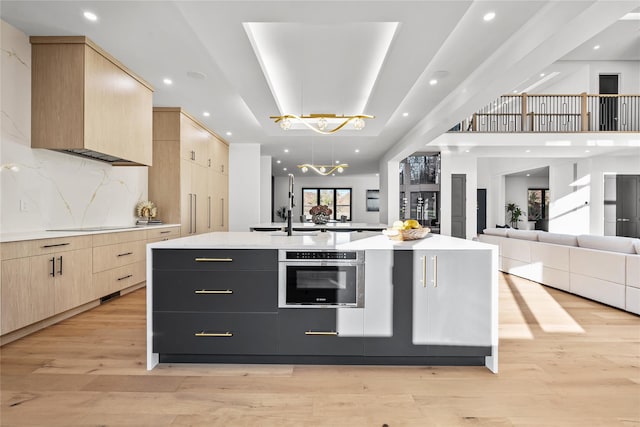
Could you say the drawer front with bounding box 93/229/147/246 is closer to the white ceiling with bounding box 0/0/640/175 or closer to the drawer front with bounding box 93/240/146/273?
the drawer front with bounding box 93/240/146/273

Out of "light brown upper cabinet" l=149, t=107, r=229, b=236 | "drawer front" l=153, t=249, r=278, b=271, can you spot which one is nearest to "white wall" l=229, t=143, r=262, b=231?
"light brown upper cabinet" l=149, t=107, r=229, b=236

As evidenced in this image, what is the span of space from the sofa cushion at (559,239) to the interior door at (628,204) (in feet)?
21.7

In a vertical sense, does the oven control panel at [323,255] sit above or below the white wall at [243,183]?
below

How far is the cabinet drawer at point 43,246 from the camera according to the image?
7.96 feet

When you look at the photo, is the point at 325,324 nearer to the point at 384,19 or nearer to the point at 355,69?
the point at 384,19

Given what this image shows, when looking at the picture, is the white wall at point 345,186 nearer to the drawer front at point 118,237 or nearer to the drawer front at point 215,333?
the drawer front at point 118,237

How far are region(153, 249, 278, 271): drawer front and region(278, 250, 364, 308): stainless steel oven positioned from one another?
94 millimetres

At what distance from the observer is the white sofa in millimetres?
3385

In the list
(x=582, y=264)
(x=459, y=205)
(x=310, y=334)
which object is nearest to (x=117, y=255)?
(x=310, y=334)

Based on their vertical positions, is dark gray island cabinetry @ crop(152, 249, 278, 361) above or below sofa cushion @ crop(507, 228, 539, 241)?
below

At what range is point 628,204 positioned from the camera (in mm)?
9094

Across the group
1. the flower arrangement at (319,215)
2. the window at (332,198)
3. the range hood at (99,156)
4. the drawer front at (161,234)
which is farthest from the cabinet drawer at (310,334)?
the window at (332,198)

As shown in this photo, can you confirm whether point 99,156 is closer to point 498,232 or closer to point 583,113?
point 498,232

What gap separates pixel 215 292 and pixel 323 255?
2.47ft
